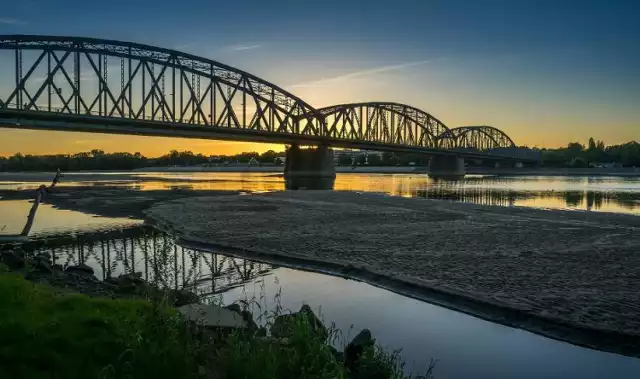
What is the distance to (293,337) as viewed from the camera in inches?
266

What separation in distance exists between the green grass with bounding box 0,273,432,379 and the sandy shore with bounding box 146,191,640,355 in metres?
4.46

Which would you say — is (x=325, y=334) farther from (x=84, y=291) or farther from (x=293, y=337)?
(x=84, y=291)

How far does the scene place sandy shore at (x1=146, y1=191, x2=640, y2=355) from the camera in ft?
32.7

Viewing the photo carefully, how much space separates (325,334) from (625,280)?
8.53 meters

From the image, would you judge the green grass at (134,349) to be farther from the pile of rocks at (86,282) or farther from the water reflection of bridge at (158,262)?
the water reflection of bridge at (158,262)

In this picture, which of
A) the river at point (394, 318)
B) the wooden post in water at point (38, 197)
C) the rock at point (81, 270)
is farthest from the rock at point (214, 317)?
the wooden post in water at point (38, 197)

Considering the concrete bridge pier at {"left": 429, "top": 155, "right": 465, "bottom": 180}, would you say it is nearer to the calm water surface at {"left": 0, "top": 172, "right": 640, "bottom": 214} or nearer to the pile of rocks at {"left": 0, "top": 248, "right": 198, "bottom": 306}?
the calm water surface at {"left": 0, "top": 172, "right": 640, "bottom": 214}

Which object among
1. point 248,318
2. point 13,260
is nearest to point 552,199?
point 13,260

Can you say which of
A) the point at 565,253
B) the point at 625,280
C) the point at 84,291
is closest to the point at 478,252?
the point at 565,253

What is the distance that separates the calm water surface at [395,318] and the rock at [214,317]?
142 cm

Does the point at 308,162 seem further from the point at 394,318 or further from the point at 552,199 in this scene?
the point at 394,318

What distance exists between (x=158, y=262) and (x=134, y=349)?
25.1 feet

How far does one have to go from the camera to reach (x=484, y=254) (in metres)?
15.8

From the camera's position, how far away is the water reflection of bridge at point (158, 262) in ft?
41.3
